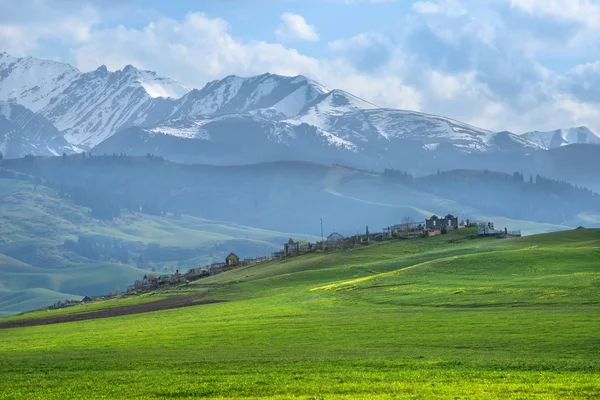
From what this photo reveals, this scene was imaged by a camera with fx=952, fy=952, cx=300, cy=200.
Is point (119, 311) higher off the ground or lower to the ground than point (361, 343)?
higher

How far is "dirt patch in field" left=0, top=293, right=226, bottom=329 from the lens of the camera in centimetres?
13750

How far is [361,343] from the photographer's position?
74.8 metres

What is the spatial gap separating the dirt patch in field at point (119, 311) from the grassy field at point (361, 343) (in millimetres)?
7682

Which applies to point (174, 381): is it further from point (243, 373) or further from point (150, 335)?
point (150, 335)

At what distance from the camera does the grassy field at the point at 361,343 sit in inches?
1993

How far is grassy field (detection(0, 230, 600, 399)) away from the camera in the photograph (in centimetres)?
5062

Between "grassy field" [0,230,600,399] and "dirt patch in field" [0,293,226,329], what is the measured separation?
7.68 m

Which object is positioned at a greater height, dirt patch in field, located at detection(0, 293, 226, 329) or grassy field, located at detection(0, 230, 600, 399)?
dirt patch in field, located at detection(0, 293, 226, 329)

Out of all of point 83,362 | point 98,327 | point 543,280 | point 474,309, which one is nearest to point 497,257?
point 543,280

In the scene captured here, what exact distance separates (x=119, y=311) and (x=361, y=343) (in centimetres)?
8009

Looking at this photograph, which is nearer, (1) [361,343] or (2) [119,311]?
(1) [361,343]

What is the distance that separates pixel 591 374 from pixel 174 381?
23.3 m

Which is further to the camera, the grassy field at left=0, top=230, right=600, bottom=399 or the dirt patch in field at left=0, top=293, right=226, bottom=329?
the dirt patch in field at left=0, top=293, right=226, bottom=329

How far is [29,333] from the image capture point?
11294cm
